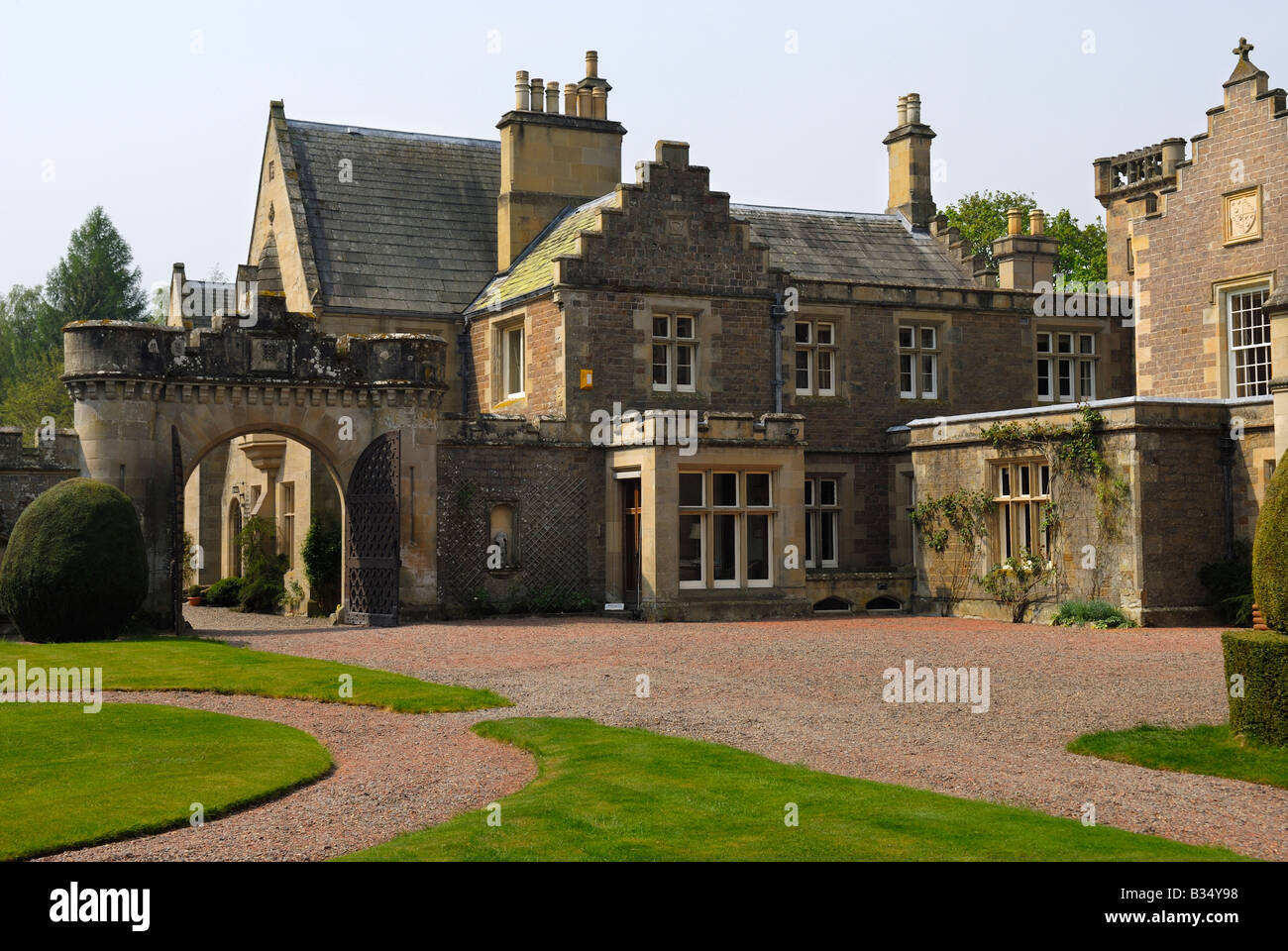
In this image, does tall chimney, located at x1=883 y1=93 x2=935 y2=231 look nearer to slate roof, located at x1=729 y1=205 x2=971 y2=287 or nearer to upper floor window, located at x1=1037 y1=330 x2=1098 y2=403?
slate roof, located at x1=729 y1=205 x2=971 y2=287

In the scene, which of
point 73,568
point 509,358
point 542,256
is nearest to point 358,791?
point 73,568

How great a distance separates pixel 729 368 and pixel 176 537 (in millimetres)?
11429

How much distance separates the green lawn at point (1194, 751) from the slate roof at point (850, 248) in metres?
21.0

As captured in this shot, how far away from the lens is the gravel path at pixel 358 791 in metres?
8.40

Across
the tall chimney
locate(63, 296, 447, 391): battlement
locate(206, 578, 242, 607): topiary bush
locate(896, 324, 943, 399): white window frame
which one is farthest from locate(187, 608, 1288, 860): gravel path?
the tall chimney

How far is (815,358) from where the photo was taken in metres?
30.8

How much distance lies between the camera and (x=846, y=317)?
31.1 meters

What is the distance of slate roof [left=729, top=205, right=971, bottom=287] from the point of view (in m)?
32.9

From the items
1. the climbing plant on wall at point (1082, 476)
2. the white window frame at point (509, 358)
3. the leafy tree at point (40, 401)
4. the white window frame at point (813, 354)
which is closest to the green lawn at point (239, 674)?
the white window frame at point (509, 358)

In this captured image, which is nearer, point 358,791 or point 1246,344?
point 358,791

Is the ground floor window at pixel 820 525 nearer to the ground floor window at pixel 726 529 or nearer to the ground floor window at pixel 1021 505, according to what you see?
the ground floor window at pixel 726 529

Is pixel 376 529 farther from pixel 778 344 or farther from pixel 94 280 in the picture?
pixel 94 280
